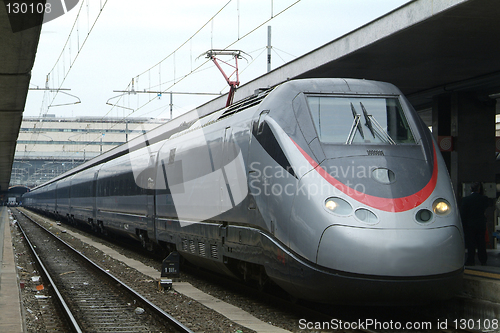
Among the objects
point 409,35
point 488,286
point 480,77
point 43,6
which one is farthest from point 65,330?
point 480,77

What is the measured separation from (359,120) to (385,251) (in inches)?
83.0

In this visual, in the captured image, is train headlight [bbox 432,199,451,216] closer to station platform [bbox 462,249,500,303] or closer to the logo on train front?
station platform [bbox 462,249,500,303]

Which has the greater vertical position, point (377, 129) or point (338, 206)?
point (377, 129)

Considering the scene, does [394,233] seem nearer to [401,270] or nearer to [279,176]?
[401,270]

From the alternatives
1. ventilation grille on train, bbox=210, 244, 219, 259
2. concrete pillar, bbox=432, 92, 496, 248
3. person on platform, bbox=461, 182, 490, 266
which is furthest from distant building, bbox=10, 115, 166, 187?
person on platform, bbox=461, 182, 490, 266

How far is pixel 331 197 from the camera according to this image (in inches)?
262

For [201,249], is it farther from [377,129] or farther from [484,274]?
[484,274]

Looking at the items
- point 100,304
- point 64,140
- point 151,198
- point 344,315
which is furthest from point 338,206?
point 64,140

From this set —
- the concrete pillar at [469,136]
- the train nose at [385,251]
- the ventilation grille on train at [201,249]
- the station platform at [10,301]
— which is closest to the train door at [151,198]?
the station platform at [10,301]

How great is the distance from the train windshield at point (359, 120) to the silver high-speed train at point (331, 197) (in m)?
0.01

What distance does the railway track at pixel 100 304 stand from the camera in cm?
835

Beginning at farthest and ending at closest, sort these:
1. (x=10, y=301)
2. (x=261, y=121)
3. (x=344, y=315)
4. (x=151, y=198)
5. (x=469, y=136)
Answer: (x=151, y=198)
(x=469, y=136)
(x=10, y=301)
(x=261, y=121)
(x=344, y=315)

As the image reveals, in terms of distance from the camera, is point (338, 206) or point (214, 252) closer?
point (338, 206)

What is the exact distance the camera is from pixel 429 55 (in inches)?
418
